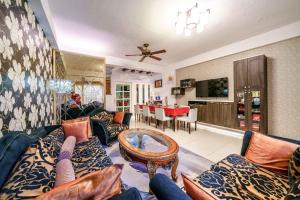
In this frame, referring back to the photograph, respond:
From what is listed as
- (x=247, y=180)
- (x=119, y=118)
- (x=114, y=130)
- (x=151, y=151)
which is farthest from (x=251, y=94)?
(x=114, y=130)

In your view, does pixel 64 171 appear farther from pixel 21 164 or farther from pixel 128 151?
pixel 128 151

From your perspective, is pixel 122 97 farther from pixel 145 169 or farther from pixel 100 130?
pixel 145 169

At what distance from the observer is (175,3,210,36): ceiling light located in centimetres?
228

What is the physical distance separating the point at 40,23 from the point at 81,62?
1.94 m

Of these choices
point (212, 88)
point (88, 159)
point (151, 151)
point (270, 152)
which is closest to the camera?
point (270, 152)

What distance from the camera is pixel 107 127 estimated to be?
10.1 feet

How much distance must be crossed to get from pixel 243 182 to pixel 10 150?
1836 millimetres

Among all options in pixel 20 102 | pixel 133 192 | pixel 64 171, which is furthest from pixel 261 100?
pixel 20 102

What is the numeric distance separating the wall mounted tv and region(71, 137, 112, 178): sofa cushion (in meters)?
4.20

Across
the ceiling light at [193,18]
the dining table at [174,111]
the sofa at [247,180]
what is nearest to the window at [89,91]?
the dining table at [174,111]

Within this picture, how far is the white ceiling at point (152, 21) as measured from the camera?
7.67 ft

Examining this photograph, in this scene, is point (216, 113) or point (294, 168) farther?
point (216, 113)

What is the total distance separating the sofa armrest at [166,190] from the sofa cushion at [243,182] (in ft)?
1.30

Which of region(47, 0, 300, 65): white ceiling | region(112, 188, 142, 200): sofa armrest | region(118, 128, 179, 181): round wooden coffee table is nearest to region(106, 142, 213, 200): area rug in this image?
region(118, 128, 179, 181): round wooden coffee table
